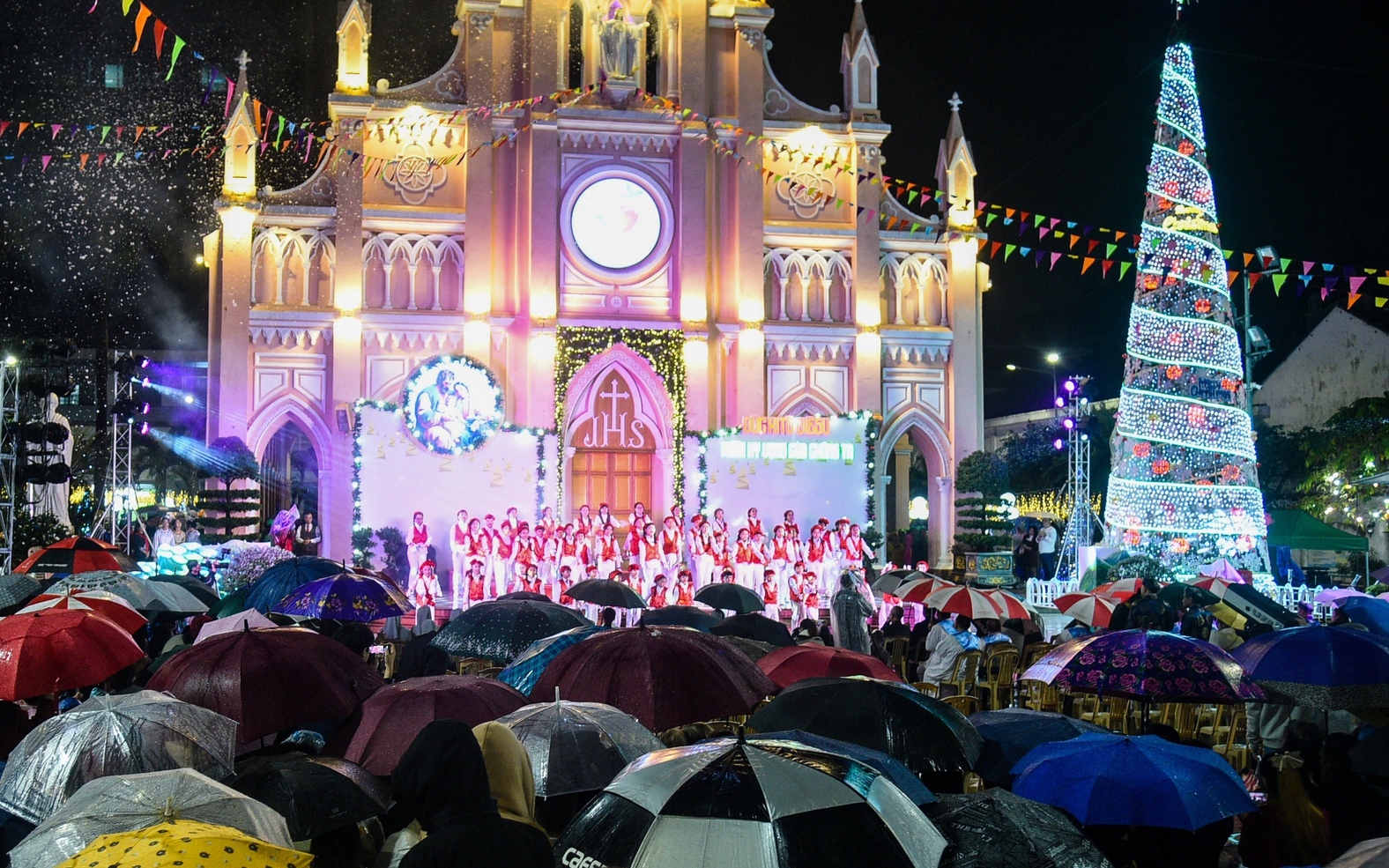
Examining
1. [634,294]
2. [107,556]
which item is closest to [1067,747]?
[107,556]

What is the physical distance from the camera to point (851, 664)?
773 cm

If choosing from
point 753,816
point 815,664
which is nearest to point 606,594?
point 815,664

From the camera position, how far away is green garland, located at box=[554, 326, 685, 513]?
95.8ft

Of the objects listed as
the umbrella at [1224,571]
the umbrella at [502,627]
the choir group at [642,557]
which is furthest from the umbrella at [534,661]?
the choir group at [642,557]

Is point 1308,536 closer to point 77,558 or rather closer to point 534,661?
point 534,661

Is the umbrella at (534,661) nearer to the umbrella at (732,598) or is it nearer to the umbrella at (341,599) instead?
the umbrella at (341,599)

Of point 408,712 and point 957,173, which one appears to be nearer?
point 408,712

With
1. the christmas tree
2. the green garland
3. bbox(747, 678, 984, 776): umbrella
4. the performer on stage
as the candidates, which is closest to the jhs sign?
the green garland

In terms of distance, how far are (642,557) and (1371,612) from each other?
15.3 metres

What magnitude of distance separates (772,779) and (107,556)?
12701 millimetres

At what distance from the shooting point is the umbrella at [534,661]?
25.1ft

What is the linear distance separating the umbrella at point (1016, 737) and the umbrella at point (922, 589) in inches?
301

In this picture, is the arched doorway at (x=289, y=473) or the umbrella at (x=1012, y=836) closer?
the umbrella at (x=1012, y=836)

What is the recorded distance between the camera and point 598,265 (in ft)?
98.4
